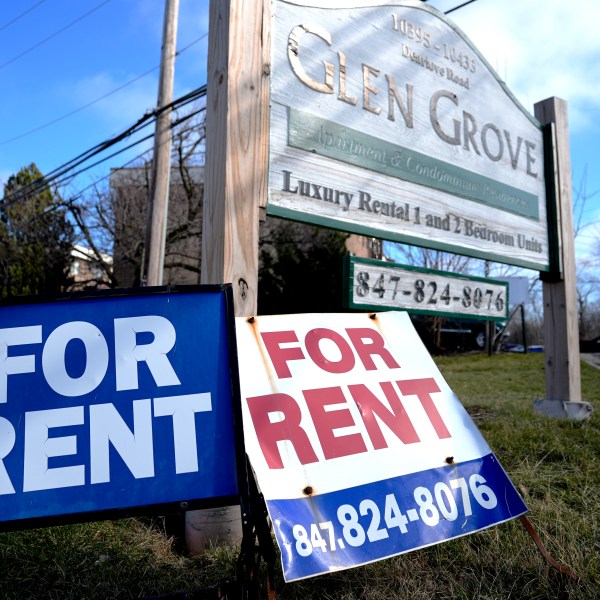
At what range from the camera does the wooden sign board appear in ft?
11.9

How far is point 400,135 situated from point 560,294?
8.09 feet

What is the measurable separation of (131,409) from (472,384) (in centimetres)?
957

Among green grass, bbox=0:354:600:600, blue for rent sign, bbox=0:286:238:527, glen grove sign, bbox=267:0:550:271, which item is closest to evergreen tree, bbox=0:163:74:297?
glen grove sign, bbox=267:0:550:271

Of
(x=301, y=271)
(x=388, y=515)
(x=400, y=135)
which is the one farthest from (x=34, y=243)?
(x=388, y=515)

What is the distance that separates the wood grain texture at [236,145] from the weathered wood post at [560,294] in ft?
11.5

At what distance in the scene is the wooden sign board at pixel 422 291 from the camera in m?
3.62

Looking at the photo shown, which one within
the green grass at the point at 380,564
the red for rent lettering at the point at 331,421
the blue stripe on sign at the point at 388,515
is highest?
the red for rent lettering at the point at 331,421

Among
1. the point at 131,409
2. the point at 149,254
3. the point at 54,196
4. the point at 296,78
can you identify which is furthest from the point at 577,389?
the point at 54,196

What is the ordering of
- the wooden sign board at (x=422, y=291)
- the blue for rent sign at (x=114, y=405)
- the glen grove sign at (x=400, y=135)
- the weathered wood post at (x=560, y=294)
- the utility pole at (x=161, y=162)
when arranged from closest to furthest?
the blue for rent sign at (x=114, y=405) < the glen grove sign at (x=400, y=135) < the wooden sign board at (x=422, y=291) < the weathered wood post at (x=560, y=294) < the utility pole at (x=161, y=162)

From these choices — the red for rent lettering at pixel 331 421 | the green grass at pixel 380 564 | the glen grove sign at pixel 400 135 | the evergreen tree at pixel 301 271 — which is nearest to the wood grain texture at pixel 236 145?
the glen grove sign at pixel 400 135

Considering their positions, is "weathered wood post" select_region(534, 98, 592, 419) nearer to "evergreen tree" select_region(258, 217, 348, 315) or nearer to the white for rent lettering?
the white for rent lettering

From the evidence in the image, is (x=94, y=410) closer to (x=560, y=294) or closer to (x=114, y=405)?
(x=114, y=405)

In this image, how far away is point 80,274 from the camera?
63.2 feet

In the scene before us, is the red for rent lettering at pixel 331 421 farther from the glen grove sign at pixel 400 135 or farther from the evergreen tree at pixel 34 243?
the evergreen tree at pixel 34 243
